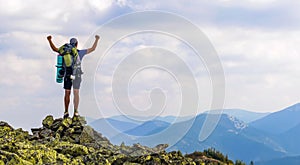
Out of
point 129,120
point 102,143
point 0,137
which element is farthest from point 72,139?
point 129,120

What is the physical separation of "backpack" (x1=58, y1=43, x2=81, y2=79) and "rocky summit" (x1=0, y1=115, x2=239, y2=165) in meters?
2.44

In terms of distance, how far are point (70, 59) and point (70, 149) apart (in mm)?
4602

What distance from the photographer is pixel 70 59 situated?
2203 cm

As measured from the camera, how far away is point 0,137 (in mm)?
21328

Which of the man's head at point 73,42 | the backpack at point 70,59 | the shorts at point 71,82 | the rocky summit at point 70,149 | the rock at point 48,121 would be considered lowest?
the rocky summit at point 70,149

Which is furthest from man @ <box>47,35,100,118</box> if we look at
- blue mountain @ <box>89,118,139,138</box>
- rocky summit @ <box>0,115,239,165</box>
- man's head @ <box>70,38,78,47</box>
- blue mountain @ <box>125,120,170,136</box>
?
blue mountain @ <box>125,120,170,136</box>

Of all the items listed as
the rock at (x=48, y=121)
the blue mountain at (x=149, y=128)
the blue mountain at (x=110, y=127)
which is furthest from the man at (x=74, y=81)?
the blue mountain at (x=149, y=128)

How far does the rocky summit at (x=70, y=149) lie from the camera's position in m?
17.9

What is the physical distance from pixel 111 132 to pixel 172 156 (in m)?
2.87

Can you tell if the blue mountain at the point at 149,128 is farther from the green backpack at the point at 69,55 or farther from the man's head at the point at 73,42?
the man's head at the point at 73,42

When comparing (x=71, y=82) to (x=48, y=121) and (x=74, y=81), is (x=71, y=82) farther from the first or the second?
(x=48, y=121)

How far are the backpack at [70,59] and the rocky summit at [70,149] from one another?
2442 mm

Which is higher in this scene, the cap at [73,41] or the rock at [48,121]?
the cap at [73,41]

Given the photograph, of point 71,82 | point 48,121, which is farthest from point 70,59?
point 48,121
